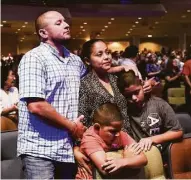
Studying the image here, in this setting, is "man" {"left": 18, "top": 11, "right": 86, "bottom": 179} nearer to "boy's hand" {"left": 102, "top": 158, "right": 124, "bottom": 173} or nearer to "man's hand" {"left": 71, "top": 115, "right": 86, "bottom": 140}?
"man's hand" {"left": 71, "top": 115, "right": 86, "bottom": 140}

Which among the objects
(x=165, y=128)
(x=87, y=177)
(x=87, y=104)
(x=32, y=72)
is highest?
(x=32, y=72)

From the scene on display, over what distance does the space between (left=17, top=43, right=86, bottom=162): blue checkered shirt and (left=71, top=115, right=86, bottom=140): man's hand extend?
5 cm

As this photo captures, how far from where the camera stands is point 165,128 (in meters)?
2.73

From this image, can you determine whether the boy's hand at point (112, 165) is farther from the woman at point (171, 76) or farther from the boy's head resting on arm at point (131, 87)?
the woman at point (171, 76)

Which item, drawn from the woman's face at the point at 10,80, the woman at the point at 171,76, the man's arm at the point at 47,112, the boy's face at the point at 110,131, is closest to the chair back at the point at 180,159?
the boy's face at the point at 110,131

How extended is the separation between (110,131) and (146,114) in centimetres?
58

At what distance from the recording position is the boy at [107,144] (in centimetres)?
208

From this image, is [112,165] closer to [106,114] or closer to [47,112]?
[106,114]

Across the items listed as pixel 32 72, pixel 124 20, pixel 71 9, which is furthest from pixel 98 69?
pixel 124 20

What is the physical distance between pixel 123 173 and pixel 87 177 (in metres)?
0.21

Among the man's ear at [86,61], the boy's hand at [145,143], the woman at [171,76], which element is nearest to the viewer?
the boy's hand at [145,143]

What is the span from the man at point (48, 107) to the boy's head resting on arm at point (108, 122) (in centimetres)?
9

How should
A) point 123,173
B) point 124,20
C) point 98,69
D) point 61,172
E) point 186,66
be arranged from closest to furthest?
point 123,173 → point 61,172 → point 98,69 → point 186,66 → point 124,20

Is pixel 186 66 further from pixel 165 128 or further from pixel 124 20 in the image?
pixel 124 20
